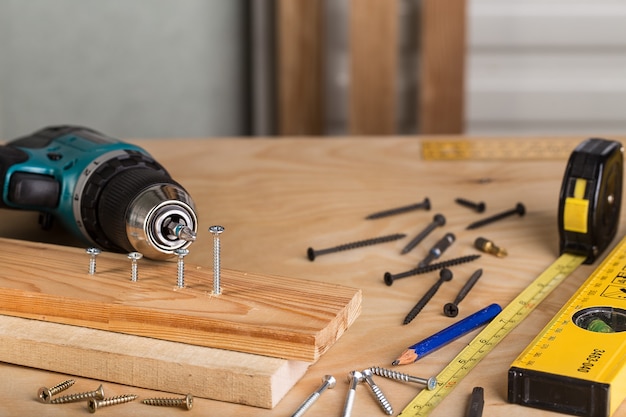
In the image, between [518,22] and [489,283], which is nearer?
[489,283]

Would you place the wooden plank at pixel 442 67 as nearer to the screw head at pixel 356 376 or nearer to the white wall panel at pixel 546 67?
the white wall panel at pixel 546 67

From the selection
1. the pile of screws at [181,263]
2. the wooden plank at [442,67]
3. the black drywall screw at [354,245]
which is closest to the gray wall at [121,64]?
the wooden plank at [442,67]

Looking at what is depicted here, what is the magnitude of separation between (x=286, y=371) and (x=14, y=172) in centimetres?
58

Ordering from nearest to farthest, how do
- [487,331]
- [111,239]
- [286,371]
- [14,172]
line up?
[286,371], [487,331], [111,239], [14,172]

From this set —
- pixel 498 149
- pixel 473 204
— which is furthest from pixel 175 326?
pixel 498 149

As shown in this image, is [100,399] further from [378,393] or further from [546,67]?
[546,67]

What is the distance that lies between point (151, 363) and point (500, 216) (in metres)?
0.69

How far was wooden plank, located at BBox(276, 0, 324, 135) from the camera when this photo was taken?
89.4 inches

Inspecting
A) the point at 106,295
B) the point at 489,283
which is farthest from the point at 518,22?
the point at 106,295

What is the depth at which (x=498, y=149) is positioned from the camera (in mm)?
1711

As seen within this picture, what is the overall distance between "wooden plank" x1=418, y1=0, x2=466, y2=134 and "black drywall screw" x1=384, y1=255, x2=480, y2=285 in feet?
3.83

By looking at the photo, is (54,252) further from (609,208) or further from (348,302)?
(609,208)

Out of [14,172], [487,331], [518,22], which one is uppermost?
[518,22]

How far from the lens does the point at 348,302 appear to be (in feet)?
3.03
